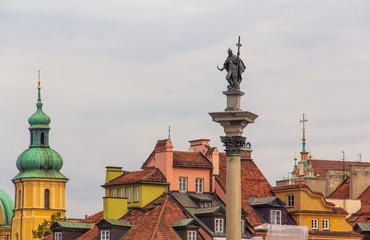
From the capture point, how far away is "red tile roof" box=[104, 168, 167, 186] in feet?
301

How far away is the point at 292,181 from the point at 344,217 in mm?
29097

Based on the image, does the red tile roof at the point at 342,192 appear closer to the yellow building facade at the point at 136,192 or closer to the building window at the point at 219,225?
the yellow building facade at the point at 136,192

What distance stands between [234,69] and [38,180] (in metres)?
111

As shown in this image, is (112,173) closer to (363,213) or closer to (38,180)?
(363,213)

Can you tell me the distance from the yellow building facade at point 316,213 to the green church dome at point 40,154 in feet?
231

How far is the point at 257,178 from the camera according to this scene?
95.6 m

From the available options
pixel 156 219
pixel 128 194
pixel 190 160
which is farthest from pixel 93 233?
pixel 190 160

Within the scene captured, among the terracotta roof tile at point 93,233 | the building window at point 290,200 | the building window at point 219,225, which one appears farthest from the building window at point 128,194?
the building window at point 290,200

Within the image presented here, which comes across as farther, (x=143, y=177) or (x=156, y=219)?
(x=143, y=177)

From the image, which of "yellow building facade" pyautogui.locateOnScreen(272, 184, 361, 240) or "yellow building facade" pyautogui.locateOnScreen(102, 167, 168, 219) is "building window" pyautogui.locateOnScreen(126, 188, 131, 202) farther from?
"yellow building facade" pyautogui.locateOnScreen(272, 184, 361, 240)

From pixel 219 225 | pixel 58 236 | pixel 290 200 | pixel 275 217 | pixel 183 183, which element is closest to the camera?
pixel 219 225

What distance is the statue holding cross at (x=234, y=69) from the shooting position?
53.2m

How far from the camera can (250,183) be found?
310ft

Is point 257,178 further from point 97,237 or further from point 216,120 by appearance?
point 216,120
